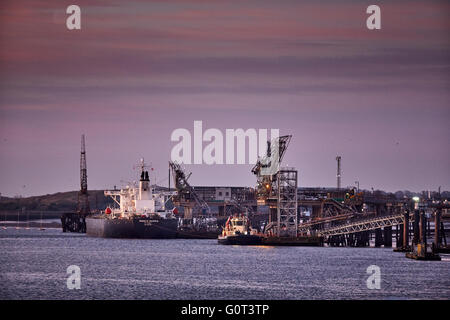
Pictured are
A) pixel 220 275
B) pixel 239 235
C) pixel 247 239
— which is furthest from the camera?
pixel 239 235

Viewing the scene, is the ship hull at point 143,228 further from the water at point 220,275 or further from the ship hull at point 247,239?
the water at point 220,275

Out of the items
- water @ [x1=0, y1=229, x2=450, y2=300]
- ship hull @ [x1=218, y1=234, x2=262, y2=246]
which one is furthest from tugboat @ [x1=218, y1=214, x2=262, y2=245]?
water @ [x1=0, y1=229, x2=450, y2=300]

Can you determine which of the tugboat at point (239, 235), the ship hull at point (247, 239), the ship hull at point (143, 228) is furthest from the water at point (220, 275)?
the ship hull at point (143, 228)

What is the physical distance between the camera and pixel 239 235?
531 feet

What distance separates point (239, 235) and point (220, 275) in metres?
59.4

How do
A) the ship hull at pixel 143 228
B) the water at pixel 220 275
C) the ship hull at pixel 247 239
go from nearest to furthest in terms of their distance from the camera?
the water at pixel 220 275 < the ship hull at pixel 247 239 < the ship hull at pixel 143 228

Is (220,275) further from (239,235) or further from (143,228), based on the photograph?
(143,228)

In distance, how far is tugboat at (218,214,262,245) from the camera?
161500 millimetres

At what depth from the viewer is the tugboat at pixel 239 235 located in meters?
162

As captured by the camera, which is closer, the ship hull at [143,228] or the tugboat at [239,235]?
the tugboat at [239,235]

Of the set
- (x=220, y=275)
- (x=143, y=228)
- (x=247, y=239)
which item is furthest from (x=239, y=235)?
(x=220, y=275)

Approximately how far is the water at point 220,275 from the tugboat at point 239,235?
44.8 ft

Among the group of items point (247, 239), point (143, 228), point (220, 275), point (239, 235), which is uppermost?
point (143, 228)

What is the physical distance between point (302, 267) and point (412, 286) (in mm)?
22595
